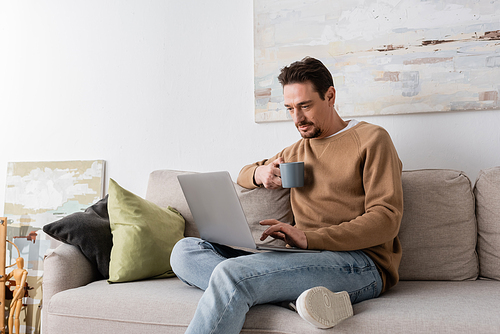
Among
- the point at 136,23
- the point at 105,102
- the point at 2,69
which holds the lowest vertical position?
the point at 105,102

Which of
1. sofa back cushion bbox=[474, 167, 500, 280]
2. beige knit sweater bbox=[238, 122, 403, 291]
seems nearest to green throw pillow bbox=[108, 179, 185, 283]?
beige knit sweater bbox=[238, 122, 403, 291]

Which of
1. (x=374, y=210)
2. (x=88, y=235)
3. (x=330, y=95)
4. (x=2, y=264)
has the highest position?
(x=330, y=95)

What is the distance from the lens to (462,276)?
153 cm

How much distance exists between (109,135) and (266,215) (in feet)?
3.60

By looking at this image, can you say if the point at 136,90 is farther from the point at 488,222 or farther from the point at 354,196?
the point at 488,222

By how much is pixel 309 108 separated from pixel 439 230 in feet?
2.21

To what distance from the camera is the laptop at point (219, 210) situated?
1183 millimetres

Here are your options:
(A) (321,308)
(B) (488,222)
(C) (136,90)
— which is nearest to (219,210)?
(A) (321,308)

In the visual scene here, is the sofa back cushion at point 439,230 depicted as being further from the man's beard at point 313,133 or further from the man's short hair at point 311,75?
the man's short hair at point 311,75

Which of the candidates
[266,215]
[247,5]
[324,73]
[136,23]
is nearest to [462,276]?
[266,215]

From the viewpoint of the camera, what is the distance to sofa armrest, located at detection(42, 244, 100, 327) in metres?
1.49

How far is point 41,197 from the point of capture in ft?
7.70

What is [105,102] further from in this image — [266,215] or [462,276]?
[462,276]

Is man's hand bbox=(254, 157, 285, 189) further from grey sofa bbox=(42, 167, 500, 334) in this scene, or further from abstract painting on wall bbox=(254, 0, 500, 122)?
abstract painting on wall bbox=(254, 0, 500, 122)
